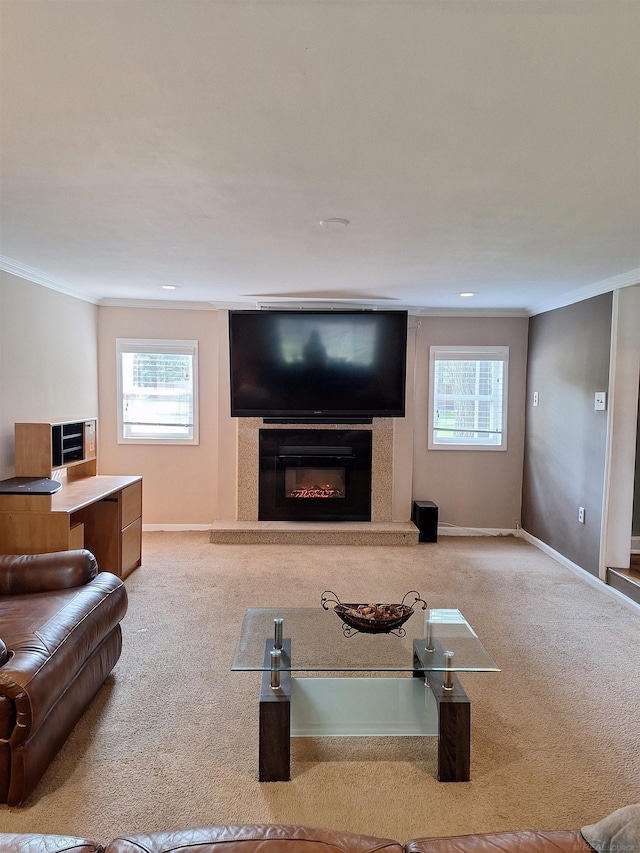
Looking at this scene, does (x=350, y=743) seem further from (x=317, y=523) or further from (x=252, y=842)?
(x=317, y=523)

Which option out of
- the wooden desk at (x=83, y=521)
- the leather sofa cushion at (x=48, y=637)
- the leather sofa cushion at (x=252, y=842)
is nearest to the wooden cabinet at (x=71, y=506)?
the wooden desk at (x=83, y=521)

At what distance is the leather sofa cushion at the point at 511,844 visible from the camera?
1.17 meters

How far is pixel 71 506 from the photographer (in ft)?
11.4

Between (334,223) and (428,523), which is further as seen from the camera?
(428,523)

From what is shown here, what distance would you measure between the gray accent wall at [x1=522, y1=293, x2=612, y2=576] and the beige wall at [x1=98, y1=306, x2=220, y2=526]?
3256 mm

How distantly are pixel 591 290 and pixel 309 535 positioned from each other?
3441 millimetres

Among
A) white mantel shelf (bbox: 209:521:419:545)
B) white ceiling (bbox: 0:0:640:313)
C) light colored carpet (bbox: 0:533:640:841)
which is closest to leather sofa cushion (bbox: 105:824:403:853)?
light colored carpet (bbox: 0:533:640:841)

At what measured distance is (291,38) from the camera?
51.0 inches

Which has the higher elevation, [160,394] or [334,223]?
[334,223]

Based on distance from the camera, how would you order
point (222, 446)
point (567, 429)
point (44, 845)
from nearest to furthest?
point (44, 845) → point (567, 429) → point (222, 446)

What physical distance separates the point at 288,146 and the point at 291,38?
578mm

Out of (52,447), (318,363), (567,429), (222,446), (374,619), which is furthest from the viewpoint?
(222,446)

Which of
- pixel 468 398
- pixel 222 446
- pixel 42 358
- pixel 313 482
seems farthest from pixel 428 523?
pixel 42 358

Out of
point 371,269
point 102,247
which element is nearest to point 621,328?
point 371,269
